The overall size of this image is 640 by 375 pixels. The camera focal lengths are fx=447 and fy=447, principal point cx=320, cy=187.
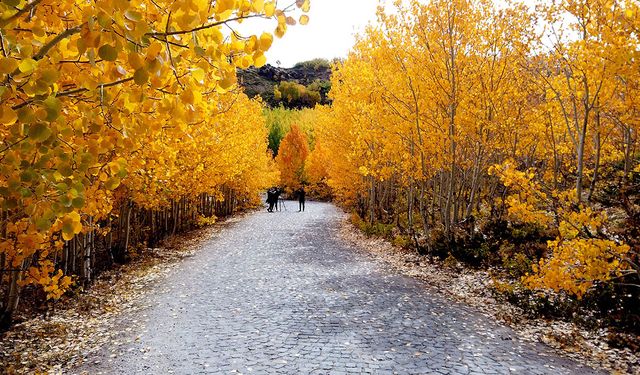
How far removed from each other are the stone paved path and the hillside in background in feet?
276

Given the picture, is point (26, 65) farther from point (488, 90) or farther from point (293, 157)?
point (293, 157)

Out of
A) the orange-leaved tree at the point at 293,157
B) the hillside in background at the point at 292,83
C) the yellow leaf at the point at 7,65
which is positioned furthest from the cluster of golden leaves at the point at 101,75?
the hillside in background at the point at 292,83

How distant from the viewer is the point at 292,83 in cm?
11694

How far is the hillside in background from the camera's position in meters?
112

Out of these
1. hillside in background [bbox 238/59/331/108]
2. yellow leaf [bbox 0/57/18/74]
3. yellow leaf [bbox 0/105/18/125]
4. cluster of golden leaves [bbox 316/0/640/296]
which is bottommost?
yellow leaf [bbox 0/105/18/125]

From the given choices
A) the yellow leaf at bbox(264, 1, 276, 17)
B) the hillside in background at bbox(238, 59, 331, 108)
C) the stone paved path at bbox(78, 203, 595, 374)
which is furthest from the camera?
the hillside in background at bbox(238, 59, 331, 108)

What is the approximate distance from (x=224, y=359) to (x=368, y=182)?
1814 cm

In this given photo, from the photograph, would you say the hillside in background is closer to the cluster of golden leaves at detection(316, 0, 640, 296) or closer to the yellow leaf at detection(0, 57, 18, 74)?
the cluster of golden leaves at detection(316, 0, 640, 296)

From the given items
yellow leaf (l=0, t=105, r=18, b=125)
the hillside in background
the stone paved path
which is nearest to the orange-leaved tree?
the stone paved path

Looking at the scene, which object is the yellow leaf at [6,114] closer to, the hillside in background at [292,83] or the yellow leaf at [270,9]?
the yellow leaf at [270,9]

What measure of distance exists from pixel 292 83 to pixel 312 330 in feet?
371

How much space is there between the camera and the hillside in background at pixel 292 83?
11159 centimetres

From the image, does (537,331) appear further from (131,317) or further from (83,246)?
(83,246)

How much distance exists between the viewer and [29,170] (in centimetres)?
265
